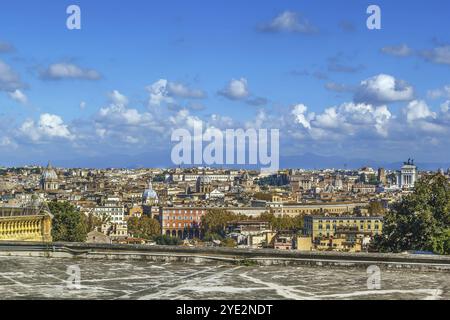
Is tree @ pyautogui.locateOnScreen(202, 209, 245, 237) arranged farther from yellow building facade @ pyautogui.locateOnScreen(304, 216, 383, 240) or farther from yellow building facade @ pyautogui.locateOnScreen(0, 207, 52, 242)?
yellow building facade @ pyautogui.locateOnScreen(0, 207, 52, 242)

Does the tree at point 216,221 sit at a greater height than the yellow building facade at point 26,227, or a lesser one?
lesser

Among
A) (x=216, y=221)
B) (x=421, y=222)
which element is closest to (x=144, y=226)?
(x=216, y=221)

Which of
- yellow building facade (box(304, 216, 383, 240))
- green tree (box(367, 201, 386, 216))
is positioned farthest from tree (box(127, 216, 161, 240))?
green tree (box(367, 201, 386, 216))

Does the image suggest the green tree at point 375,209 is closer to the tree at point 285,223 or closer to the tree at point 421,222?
the tree at point 285,223

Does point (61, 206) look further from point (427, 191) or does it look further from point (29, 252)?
point (29, 252)

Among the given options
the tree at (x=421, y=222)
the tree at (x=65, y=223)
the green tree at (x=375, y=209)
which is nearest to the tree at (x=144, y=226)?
the green tree at (x=375, y=209)
